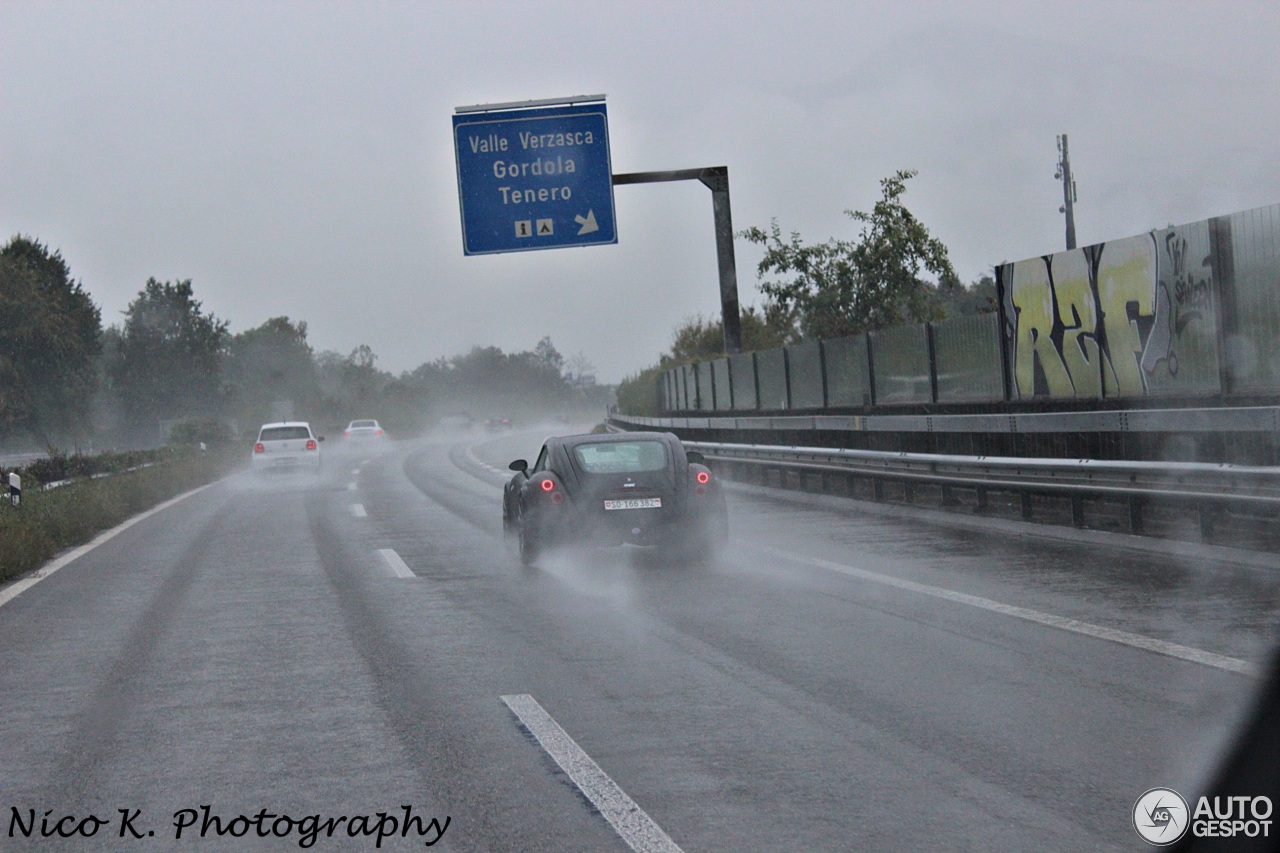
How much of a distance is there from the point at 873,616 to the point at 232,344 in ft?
557

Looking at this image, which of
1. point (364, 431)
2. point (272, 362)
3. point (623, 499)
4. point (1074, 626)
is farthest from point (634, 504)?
point (272, 362)

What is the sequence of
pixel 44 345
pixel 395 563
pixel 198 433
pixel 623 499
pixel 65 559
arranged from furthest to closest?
pixel 44 345, pixel 198 433, pixel 65 559, pixel 395 563, pixel 623 499

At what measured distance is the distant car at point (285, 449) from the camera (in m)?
32.6

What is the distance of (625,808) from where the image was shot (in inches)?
195

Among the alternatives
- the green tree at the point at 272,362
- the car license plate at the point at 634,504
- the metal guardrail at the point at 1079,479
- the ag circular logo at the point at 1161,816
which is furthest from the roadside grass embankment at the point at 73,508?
the green tree at the point at 272,362

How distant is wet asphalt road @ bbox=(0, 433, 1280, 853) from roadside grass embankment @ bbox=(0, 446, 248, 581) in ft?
5.30

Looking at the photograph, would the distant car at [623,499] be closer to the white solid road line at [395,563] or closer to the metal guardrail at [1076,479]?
the white solid road line at [395,563]

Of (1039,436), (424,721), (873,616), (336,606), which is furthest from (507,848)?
(1039,436)

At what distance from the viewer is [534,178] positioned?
23.3 metres

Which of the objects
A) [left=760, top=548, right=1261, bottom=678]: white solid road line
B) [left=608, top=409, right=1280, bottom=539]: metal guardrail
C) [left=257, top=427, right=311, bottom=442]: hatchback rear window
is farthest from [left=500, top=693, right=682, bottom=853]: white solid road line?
[left=257, top=427, right=311, bottom=442]: hatchback rear window

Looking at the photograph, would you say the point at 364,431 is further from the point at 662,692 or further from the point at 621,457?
the point at 662,692

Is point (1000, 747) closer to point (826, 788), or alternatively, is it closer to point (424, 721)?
point (826, 788)

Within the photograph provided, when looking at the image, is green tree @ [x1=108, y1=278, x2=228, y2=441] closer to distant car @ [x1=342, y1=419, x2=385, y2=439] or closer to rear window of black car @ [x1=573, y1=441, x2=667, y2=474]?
distant car @ [x1=342, y1=419, x2=385, y2=439]

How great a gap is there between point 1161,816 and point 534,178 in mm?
19878
